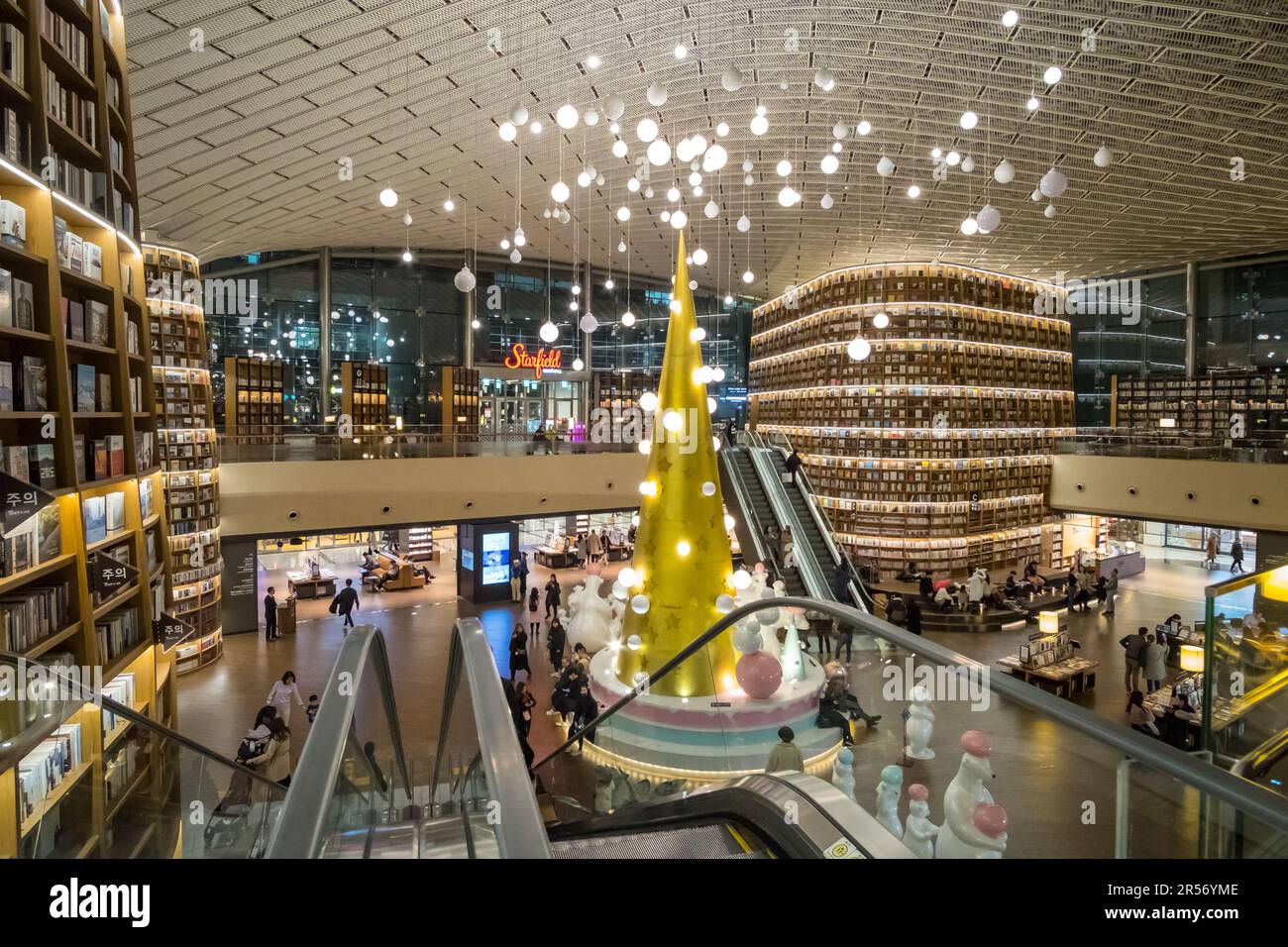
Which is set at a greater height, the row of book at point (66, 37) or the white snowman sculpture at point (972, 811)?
the row of book at point (66, 37)

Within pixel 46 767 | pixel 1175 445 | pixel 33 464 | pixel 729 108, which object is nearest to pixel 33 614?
pixel 33 464

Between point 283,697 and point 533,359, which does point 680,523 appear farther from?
point 533,359

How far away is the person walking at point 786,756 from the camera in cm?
301

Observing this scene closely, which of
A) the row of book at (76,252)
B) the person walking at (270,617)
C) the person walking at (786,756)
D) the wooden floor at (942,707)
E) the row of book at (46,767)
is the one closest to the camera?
the wooden floor at (942,707)

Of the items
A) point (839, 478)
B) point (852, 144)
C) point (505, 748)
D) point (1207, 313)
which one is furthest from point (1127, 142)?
point (1207, 313)

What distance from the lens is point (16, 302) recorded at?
3.37 meters

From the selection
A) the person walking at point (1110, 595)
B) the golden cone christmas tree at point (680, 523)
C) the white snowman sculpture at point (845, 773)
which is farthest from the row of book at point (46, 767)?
the person walking at point (1110, 595)

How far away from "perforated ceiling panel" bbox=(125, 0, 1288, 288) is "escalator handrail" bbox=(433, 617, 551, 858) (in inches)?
243

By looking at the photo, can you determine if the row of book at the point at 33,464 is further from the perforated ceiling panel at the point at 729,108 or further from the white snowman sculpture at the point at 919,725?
the perforated ceiling panel at the point at 729,108

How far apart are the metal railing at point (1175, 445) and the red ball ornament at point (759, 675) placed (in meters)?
13.1

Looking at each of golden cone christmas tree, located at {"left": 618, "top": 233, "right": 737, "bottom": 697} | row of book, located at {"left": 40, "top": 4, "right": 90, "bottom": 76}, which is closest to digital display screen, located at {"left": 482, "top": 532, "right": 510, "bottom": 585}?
golden cone christmas tree, located at {"left": 618, "top": 233, "right": 737, "bottom": 697}

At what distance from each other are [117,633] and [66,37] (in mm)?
3222

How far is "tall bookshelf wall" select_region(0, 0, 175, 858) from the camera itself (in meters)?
2.76
